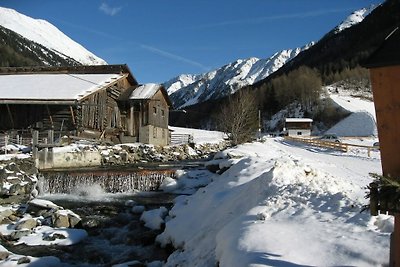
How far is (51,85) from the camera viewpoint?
→ 108 ft

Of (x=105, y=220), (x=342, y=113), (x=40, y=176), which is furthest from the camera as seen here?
(x=342, y=113)

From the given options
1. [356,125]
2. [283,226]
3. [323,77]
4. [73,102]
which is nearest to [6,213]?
[283,226]

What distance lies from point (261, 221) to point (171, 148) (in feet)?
97.8

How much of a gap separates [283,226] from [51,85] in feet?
94.9

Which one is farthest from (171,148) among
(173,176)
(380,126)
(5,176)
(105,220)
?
(380,126)

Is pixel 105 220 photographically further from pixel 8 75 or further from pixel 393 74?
pixel 8 75

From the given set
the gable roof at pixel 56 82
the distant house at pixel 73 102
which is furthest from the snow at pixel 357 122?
the gable roof at pixel 56 82

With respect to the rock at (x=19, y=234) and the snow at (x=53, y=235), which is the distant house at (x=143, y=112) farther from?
the rock at (x=19, y=234)

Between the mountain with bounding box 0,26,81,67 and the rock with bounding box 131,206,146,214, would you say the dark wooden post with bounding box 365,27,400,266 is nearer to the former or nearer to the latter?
the rock with bounding box 131,206,146,214

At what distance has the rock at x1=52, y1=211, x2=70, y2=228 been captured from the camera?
14.0m

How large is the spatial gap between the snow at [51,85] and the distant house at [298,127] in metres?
56.2

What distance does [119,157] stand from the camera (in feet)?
97.2

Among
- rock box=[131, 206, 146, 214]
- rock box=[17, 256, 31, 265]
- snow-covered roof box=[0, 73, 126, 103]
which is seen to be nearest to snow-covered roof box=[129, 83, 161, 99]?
snow-covered roof box=[0, 73, 126, 103]

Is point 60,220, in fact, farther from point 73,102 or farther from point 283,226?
point 73,102
